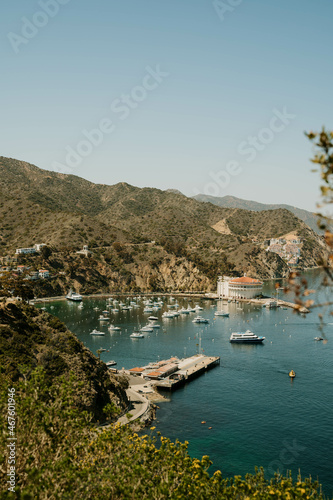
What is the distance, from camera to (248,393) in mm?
59250

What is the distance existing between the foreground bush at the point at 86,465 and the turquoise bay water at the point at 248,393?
2271cm

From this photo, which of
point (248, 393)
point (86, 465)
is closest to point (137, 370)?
point (248, 393)

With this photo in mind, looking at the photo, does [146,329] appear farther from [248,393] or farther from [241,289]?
[241,289]

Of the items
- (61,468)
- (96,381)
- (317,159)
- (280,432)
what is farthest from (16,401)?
(280,432)

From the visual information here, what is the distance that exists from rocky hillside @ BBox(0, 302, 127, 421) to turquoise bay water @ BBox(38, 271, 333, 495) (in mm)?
7351

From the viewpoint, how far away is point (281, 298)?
149125 millimetres

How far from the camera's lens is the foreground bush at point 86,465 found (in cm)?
1448

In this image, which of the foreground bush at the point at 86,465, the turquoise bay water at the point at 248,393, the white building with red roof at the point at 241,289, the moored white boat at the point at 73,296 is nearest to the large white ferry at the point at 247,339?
the turquoise bay water at the point at 248,393

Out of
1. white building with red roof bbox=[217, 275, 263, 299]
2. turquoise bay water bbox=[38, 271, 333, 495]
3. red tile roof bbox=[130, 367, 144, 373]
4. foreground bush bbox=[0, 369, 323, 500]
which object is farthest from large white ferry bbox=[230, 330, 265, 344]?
foreground bush bbox=[0, 369, 323, 500]

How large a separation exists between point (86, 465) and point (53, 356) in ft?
111

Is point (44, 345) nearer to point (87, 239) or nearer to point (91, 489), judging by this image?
point (91, 489)

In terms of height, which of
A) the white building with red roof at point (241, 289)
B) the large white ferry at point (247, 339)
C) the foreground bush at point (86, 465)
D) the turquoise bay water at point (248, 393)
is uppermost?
the white building with red roof at point (241, 289)

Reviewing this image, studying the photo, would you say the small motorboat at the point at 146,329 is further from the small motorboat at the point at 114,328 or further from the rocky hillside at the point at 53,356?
the rocky hillside at the point at 53,356

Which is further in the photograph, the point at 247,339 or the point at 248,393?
the point at 247,339
